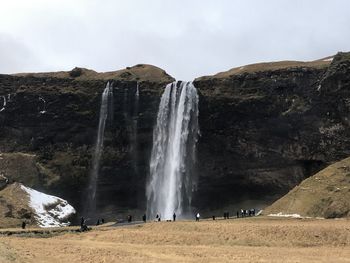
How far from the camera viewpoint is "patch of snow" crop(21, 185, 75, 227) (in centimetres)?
6644

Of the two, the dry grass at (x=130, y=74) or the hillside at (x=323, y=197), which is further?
the dry grass at (x=130, y=74)

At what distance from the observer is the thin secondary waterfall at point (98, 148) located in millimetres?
82562

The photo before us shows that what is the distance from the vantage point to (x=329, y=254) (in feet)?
109

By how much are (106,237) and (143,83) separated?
44.8 metres

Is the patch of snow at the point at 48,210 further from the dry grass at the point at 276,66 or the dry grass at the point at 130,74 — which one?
the dry grass at the point at 276,66

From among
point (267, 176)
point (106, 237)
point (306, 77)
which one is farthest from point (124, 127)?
point (106, 237)

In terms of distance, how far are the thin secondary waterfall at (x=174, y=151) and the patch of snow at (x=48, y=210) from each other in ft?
45.8

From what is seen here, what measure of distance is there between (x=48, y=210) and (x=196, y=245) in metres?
34.7

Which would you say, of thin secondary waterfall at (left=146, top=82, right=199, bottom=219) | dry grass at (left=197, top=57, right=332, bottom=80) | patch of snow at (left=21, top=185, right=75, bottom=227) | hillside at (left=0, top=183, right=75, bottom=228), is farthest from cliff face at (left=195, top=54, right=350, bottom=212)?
hillside at (left=0, top=183, right=75, bottom=228)

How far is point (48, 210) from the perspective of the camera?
226ft

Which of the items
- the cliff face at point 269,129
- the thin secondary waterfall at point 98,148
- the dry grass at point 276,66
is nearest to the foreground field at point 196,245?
the cliff face at point 269,129

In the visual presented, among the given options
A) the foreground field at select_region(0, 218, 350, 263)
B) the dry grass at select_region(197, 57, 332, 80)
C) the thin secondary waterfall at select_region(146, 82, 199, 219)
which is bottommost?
the foreground field at select_region(0, 218, 350, 263)

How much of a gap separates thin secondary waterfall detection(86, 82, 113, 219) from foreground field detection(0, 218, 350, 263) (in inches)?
1361

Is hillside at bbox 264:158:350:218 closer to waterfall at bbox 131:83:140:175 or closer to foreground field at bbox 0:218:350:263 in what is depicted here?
foreground field at bbox 0:218:350:263
